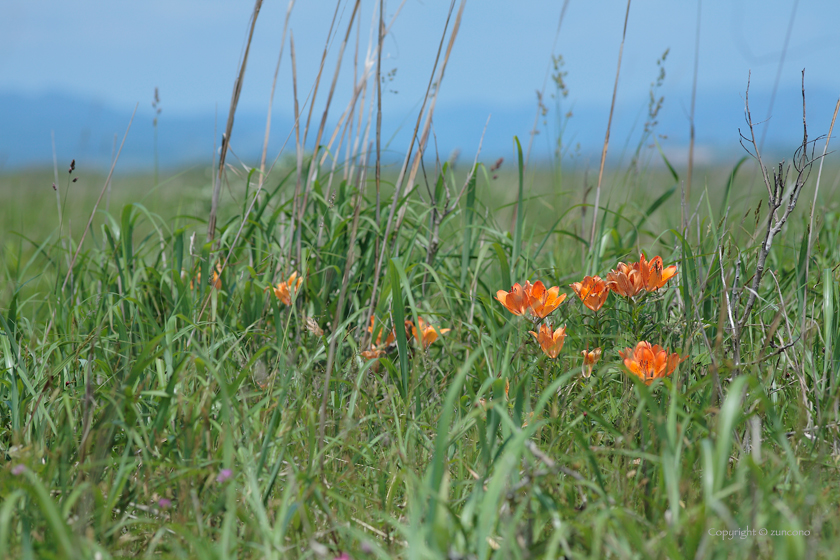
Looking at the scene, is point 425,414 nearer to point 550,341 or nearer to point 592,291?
point 550,341

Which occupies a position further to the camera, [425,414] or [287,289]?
[287,289]

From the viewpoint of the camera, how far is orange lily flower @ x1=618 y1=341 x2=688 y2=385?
1.33 m

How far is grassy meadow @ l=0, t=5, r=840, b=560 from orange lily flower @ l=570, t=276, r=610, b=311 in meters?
0.02

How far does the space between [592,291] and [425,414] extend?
1.85 feet

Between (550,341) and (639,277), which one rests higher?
(639,277)

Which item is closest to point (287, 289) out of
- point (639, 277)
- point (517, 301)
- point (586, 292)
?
point (517, 301)

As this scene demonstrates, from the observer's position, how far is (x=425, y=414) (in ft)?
5.10

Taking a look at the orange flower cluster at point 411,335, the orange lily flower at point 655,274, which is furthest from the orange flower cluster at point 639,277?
the orange flower cluster at point 411,335

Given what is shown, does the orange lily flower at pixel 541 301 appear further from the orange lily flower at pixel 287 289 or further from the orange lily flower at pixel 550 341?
the orange lily flower at pixel 287 289

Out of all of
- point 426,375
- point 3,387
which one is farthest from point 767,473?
point 3,387

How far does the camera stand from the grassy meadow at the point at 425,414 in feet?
3.08

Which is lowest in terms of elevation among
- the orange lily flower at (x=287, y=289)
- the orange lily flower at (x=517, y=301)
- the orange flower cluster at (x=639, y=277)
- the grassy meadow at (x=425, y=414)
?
the grassy meadow at (x=425, y=414)

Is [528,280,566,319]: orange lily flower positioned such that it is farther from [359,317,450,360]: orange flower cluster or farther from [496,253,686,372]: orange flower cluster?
[359,317,450,360]: orange flower cluster

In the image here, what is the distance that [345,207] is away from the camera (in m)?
2.32
